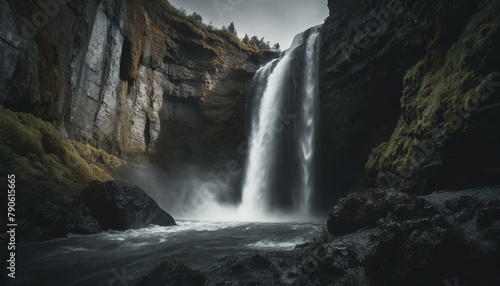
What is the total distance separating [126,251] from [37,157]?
18.8ft

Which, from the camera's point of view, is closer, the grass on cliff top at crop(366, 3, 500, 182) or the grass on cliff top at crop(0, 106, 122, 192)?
the grass on cliff top at crop(366, 3, 500, 182)

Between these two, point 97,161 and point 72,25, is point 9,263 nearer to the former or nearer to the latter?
point 97,161

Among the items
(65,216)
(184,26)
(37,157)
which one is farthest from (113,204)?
(184,26)

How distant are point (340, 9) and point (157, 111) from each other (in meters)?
16.7

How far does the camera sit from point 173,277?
17.7ft

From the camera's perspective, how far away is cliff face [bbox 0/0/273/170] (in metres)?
12.5

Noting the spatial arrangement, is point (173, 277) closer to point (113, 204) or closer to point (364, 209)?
point (364, 209)

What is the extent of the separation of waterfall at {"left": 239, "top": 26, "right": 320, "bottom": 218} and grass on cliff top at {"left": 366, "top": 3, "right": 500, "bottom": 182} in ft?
24.8

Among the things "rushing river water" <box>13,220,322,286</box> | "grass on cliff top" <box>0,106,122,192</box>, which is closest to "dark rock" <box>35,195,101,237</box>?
"rushing river water" <box>13,220,322,286</box>

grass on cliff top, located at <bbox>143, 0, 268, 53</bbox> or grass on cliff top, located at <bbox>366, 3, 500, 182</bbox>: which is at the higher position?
grass on cliff top, located at <bbox>143, 0, 268, 53</bbox>

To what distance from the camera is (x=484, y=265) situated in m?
4.63

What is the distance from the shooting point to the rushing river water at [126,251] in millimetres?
6445

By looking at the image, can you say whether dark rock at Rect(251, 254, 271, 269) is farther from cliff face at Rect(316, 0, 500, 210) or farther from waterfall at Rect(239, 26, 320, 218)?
waterfall at Rect(239, 26, 320, 218)

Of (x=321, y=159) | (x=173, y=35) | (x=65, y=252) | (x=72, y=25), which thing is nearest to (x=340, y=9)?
(x=321, y=159)
